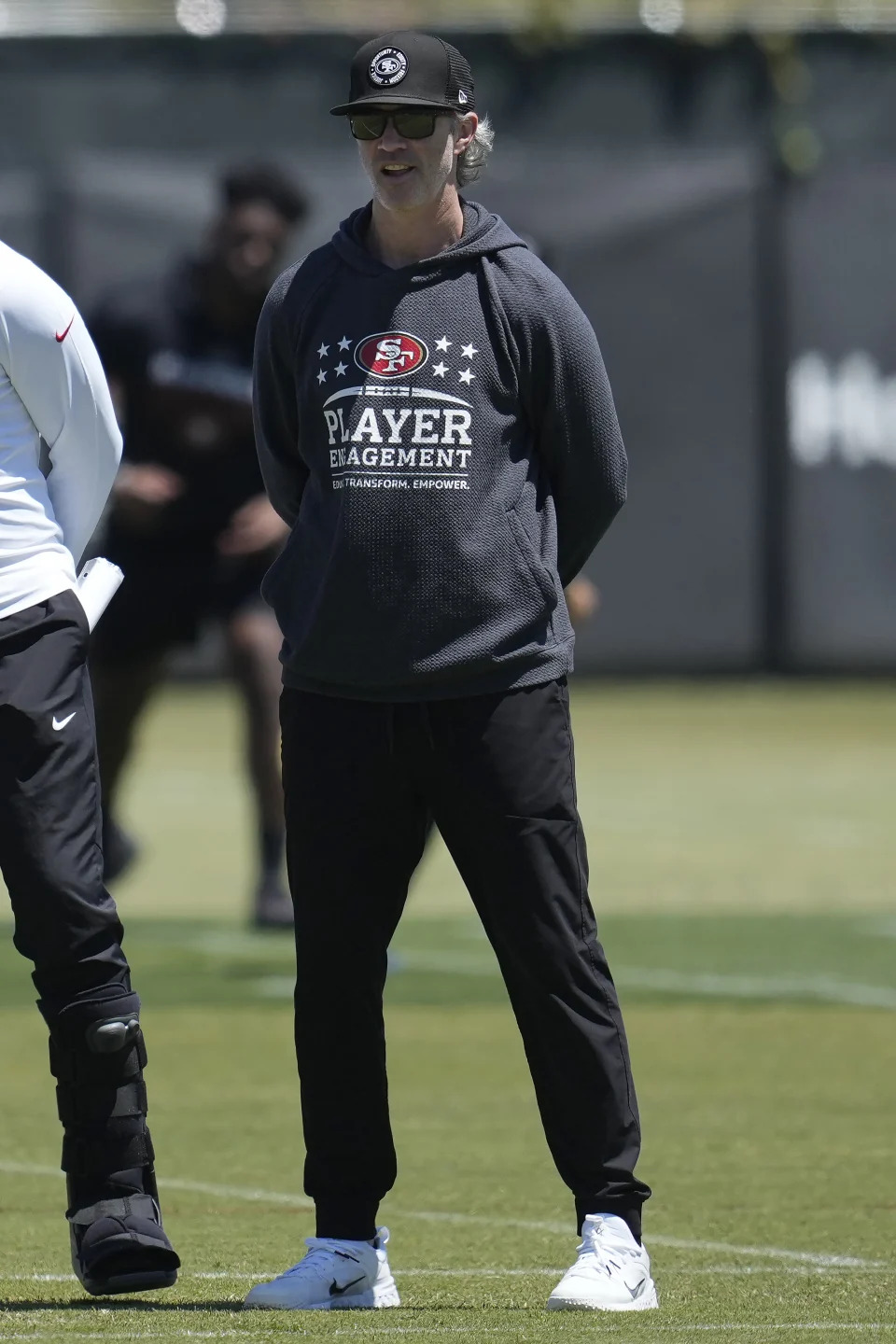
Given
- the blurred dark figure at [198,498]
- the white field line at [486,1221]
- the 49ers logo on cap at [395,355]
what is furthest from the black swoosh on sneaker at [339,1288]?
the blurred dark figure at [198,498]

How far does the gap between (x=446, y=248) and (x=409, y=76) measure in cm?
30

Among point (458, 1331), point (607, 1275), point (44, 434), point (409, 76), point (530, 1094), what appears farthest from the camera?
point (530, 1094)

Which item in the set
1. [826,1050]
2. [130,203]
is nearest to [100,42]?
[130,203]

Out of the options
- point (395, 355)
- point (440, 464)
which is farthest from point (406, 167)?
point (440, 464)

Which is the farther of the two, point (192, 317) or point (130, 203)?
point (130, 203)

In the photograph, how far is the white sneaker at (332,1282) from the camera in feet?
15.9

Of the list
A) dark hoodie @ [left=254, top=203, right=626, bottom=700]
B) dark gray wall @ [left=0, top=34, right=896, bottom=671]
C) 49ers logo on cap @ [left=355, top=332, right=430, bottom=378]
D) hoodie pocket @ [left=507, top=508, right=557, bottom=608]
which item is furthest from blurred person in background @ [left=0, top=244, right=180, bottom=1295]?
dark gray wall @ [left=0, top=34, right=896, bottom=671]

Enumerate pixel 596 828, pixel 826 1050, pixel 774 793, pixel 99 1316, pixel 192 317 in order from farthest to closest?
pixel 774 793, pixel 596 828, pixel 192 317, pixel 826 1050, pixel 99 1316

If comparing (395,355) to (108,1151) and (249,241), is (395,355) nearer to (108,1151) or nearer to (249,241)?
(108,1151)

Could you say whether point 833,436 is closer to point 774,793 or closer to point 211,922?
point 774,793

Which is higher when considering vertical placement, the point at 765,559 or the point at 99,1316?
the point at 765,559

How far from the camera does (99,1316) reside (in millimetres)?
4758

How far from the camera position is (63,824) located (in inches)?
193

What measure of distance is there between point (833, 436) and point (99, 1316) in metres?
15.8
